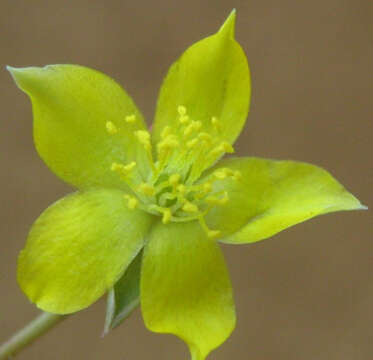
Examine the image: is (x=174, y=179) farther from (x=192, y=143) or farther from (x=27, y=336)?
(x=27, y=336)

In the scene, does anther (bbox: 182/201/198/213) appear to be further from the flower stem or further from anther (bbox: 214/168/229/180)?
the flower stem

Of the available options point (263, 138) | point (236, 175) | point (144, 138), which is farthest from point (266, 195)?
point (263, 138)

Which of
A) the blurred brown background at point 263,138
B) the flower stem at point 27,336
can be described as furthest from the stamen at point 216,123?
the blurred brown background at point 263,138

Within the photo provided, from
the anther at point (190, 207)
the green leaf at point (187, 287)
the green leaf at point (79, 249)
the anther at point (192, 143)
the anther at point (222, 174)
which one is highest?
the anther at point (192, 143)

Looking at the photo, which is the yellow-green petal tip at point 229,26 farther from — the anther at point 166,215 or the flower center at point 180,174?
the anther at point 166,215

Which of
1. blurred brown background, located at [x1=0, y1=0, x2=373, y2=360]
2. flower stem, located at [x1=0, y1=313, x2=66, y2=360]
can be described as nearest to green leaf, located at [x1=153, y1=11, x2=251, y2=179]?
flower stem, located at [x1=0, y1=313, x2=66, y2=360]
